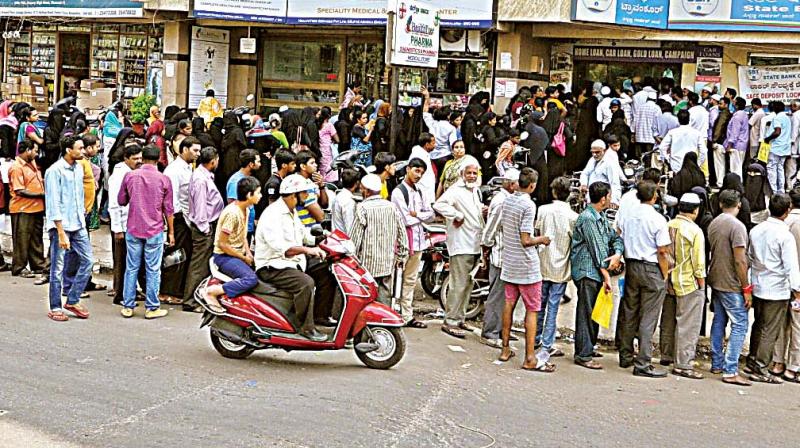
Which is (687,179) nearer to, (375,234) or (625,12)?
(375,234)

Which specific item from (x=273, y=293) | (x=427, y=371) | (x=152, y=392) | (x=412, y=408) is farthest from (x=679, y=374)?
(x=152, y=392)

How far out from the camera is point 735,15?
19.2m

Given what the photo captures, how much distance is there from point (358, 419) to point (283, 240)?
6.37ft

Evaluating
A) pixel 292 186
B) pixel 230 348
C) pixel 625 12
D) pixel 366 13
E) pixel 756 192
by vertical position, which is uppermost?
pixel 625 12

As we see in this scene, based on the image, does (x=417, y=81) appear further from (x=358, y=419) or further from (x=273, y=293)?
(x=358, y=419)

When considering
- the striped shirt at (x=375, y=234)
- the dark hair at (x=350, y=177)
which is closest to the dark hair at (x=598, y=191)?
the striped shirt at (x=375, y=234)

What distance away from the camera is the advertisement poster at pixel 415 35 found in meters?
12.8

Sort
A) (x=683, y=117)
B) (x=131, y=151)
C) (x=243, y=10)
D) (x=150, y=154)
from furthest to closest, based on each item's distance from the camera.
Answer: (x=243, y=10) → (x=683, y=117) → (x=131, y=151) → (x=150, y=154)

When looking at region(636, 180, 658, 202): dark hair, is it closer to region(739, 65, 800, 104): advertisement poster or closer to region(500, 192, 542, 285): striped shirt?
region(500, 192, 542, 285): striped shirt

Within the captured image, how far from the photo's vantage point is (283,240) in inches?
341

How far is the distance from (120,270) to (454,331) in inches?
138

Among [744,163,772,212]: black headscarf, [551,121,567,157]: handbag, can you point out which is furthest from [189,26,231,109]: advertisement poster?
[744,163,772,212]: black headscarf

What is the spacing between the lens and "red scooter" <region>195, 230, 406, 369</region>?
8531 mm

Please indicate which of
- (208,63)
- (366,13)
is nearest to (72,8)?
(208,63)
